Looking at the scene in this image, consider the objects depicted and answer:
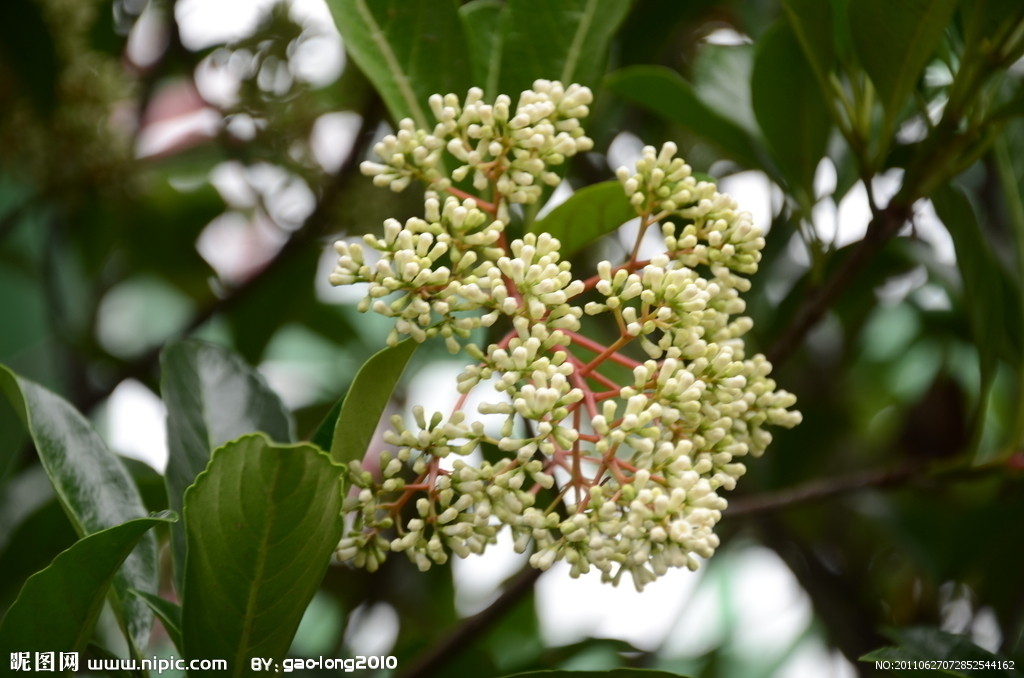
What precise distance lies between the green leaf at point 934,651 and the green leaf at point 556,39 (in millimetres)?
653

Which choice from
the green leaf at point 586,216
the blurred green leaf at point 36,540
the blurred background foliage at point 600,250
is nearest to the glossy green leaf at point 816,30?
the blurred background foliage at point 600,250

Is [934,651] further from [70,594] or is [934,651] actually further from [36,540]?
[36,540]

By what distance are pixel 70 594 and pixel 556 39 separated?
2.33 feet

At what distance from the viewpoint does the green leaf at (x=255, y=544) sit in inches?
29.5

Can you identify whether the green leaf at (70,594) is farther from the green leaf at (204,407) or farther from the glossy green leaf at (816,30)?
the glossy green leaf at (816,30)

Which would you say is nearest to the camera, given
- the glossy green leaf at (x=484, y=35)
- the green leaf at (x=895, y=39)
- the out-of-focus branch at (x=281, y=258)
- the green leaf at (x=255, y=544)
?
the green leaf at (x=255, y=544)

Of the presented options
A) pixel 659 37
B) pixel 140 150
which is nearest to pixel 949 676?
pixel 659 37

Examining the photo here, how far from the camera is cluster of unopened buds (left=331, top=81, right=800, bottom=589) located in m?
0.78

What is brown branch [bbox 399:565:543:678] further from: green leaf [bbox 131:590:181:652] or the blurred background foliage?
green leaf [bbox 131:590:181:652]

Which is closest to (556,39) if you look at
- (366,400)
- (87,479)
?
(366,400)

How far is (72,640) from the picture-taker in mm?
864

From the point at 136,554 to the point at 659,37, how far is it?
3.78 ft

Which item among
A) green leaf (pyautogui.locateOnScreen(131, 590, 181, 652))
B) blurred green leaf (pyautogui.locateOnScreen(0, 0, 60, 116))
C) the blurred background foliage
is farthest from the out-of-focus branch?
green leaf (pyautogui.locateOnScreen(131, 590, 181, 652))

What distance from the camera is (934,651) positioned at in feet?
3.31
